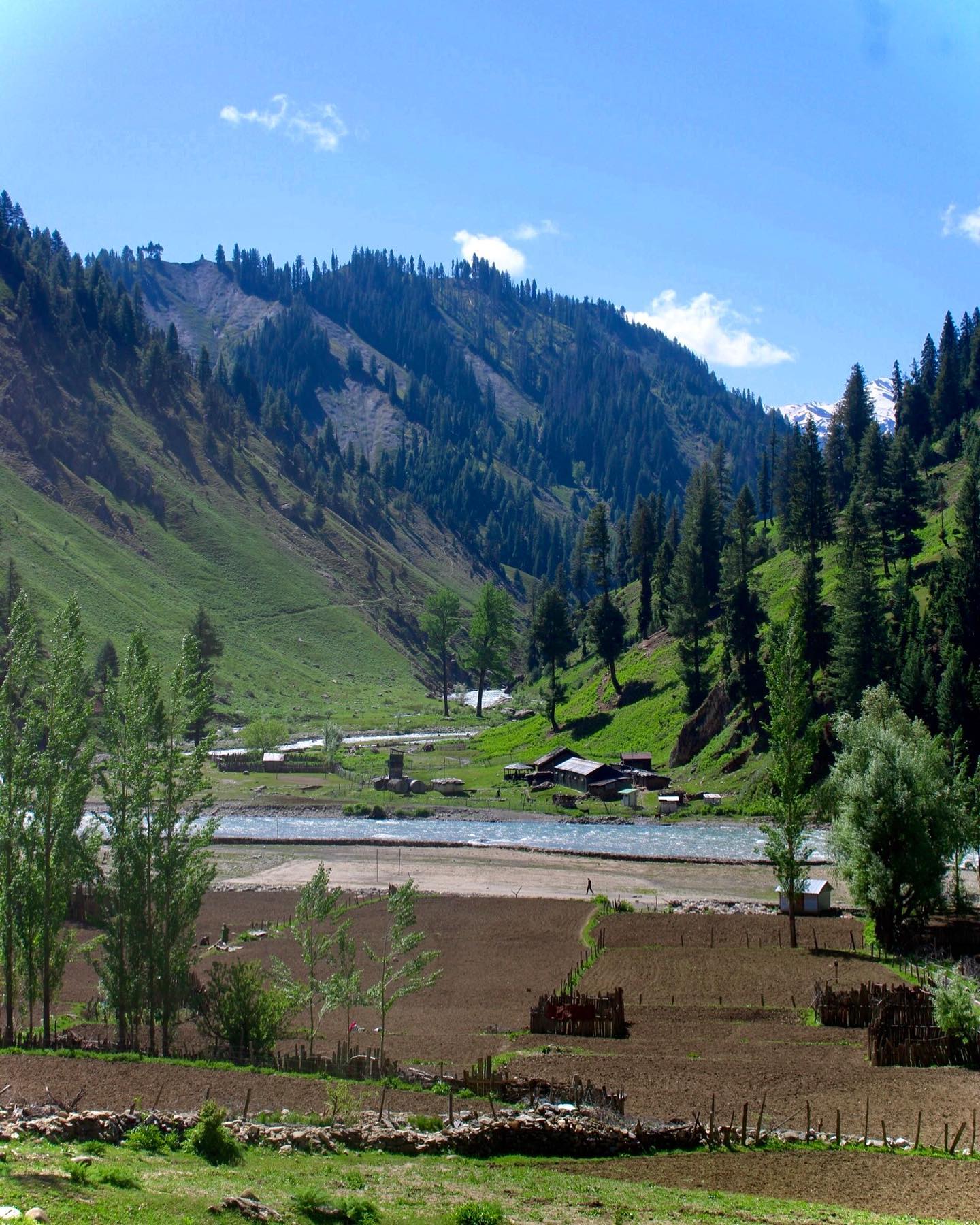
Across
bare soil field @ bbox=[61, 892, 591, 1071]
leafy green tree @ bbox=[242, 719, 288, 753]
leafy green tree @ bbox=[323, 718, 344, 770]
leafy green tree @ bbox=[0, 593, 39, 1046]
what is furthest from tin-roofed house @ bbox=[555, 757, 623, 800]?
leafy green tree @ bbox=[0, 593, 39, 1046]

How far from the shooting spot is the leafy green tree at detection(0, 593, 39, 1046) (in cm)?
3994

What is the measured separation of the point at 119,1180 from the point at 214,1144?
12.7 ft

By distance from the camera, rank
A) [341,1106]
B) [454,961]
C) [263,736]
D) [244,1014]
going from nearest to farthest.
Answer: [341,1106], [244,1014], [454,961], [263,736]

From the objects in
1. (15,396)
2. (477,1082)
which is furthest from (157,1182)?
(15,396)

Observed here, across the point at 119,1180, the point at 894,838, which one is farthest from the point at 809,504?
the point at 119,1180

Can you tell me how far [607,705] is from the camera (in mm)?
125750

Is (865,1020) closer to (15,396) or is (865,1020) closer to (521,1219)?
(521,1219)

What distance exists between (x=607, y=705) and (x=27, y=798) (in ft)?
294

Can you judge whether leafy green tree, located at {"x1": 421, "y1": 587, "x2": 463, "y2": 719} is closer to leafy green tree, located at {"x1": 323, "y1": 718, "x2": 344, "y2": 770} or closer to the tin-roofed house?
leafy green tree, located at {"x1": 323, "y1": 718, "x2": 344, "y2": 770}

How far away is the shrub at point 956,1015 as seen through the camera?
3341 centimetres

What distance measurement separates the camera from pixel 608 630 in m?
124

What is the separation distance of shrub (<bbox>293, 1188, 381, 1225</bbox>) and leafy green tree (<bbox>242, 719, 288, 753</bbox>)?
353 feet

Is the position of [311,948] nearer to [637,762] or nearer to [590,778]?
[590,778]

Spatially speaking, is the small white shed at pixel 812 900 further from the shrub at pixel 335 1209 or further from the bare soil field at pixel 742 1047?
the shrub at pixel 335 1209
